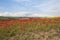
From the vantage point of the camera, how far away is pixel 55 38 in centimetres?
1254

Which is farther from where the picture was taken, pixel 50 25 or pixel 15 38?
pixel 50 25

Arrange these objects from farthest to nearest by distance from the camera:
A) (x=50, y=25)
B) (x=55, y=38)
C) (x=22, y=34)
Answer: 1. (x=50, y=25)
2. (x=22, y=34)
3. (x=55, y=38)

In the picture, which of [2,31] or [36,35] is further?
[2,31]

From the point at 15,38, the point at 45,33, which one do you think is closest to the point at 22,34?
the point at 15,38

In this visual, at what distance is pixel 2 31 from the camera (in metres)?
14.3

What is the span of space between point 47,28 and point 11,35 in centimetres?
306

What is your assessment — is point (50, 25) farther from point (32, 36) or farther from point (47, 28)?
point (32, 36)

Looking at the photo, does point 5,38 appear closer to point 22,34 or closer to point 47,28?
point 22,34

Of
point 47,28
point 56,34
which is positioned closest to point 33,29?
point 47,28

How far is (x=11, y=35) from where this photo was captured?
13.7 meters

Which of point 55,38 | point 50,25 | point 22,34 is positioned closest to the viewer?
point 55,38

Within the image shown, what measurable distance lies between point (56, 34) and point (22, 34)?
269cm

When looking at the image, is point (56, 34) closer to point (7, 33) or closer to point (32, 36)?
point (32, 36)

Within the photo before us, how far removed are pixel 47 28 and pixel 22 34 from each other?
2.23 metres
